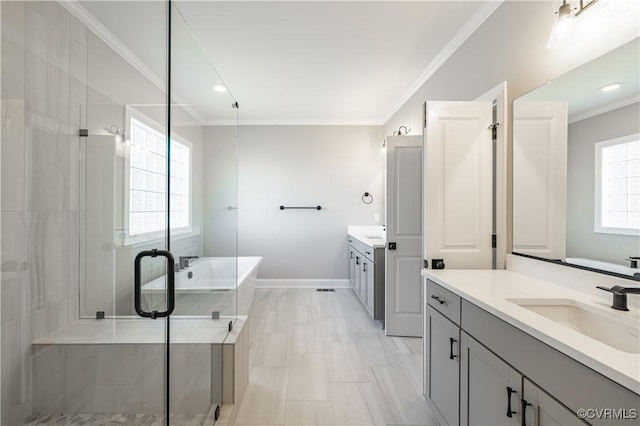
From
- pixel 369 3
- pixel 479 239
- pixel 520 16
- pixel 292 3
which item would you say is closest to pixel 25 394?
pixel 479 239

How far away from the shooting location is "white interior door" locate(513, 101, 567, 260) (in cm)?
146

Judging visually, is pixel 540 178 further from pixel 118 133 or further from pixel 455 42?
pixel 118 133

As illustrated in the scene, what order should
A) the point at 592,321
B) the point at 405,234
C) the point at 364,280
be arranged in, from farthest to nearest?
the point at 364,280 < the point at 405,234 < the point at 592,321

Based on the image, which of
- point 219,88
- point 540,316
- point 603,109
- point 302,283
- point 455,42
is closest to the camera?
point 540,316

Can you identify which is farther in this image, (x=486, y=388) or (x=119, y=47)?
(x=119, y=47)

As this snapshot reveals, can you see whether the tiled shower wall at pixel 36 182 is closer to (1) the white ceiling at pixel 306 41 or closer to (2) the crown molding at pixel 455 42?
(1) the white ceiling at pixel 306 41

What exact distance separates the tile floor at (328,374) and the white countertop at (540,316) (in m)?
0.94

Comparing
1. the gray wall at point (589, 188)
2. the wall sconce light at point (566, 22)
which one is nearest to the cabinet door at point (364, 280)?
the gray wall at point (589, 188)

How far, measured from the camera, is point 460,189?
6.27ft

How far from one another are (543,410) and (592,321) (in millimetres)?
495

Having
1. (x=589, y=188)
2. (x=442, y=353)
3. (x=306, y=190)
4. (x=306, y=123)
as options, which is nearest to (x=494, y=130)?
(x=589, y=188)

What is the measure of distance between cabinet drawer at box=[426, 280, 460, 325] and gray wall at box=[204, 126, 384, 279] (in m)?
3.06

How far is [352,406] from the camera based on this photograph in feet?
6.23

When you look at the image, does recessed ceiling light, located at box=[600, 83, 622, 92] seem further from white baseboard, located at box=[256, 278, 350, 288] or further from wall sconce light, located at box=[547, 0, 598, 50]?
white baseboard, located at box=[256, 278, 350, 288]
